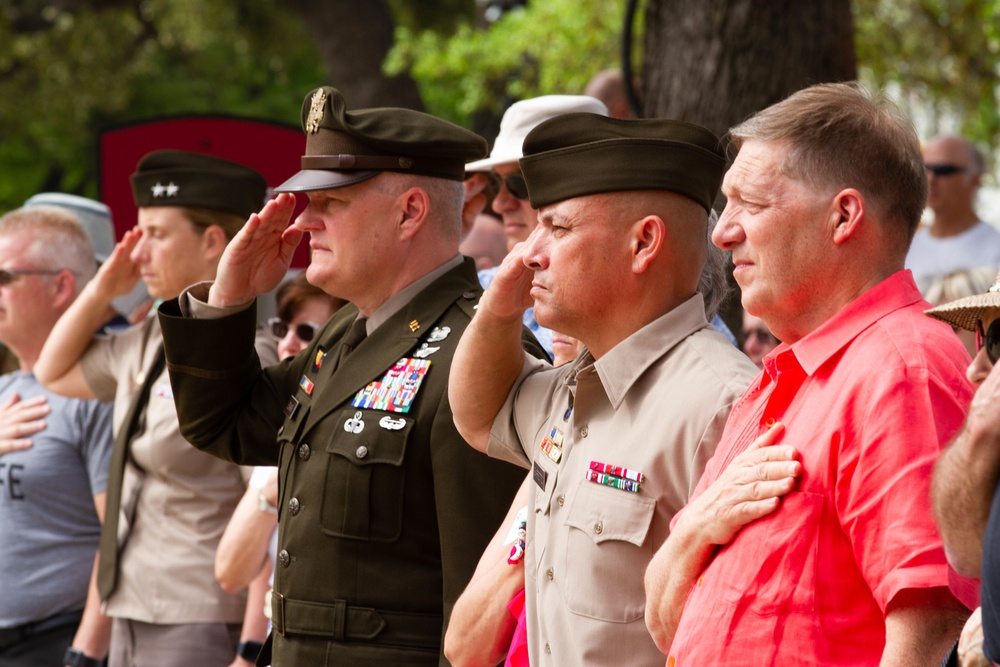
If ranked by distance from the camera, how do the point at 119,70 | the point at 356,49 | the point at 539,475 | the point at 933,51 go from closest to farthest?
the point at 539,475, the point at 933,51, the point at 356,49, the point at 119,70

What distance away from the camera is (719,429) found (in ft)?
8.45

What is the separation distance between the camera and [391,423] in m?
3.29

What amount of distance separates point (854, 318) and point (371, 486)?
4.53 ft

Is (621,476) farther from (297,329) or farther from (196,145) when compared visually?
(196,145)

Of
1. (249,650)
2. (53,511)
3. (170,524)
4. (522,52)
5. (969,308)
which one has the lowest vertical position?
(249,650)

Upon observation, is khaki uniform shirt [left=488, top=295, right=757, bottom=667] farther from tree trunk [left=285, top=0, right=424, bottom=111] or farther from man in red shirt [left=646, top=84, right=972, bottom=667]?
tree trunk [left=285, top=0, right=424, bottom=111]

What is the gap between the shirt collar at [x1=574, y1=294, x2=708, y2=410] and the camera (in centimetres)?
272

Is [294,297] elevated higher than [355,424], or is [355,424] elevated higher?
[294,297]

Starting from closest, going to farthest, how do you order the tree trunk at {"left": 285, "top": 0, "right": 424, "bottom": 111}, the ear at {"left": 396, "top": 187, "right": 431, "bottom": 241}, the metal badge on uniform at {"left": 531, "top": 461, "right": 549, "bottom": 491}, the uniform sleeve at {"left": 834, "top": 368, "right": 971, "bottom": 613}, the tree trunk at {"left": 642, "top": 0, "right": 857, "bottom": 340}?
the uniform sleeve at {"left": 834, "top": 368, "right": 971, "bottom": 613}, the metal badge on uniform at {"left": 531, "top": 461, "right": 549, "bottom": 491}, the ear at {"left": 396, "top": 187, "right": 431, "bottom": 241}, the tree trunk at {"left": 642, "top": 0, "right": 857, "bottom": 340}, the tree trunk at {"left": 285, "top": 0, "right": 424, "bottom": 111}

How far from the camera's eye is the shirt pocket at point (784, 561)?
213 cm

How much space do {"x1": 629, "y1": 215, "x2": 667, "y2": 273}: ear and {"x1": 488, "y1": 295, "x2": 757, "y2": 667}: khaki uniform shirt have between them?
0.41 ft

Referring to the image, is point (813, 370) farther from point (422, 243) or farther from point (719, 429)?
point (422, 243)

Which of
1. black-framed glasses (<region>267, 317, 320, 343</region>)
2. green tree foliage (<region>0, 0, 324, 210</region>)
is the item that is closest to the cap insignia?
black-framed glasses (<region>267, 317, 320, 343</region>)

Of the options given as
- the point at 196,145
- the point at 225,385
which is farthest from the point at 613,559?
the point at 196,145
